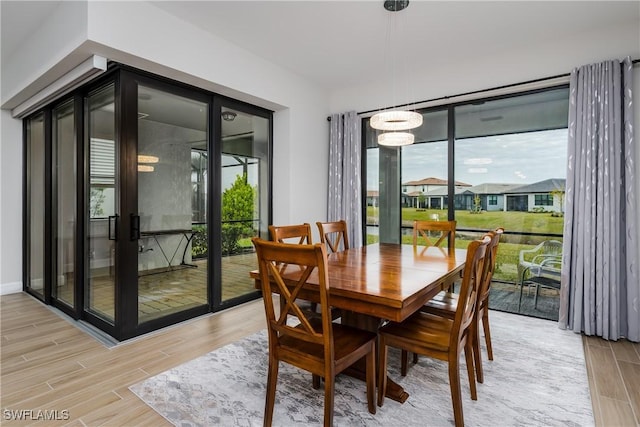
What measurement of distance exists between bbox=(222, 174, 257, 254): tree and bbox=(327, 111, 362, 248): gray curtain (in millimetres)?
1211

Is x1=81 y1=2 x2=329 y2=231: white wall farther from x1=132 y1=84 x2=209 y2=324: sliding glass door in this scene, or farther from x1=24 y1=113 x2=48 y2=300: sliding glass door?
x1=24 y1=113 x2=48 y2=300: sliding glass door

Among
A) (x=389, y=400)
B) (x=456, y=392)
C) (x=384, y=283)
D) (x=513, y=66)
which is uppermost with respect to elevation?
(x=513, y=66)

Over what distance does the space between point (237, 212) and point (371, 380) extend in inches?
101

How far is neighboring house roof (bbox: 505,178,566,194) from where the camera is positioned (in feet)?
10.9

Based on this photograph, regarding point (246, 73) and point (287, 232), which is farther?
point (246, 73)

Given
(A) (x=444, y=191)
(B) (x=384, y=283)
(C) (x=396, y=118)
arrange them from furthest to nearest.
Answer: (A) (x=444, y=191) → (C) (x=396, y=118) → (B) (x=384, y=283)

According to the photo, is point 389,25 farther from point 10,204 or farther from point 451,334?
point 10,204

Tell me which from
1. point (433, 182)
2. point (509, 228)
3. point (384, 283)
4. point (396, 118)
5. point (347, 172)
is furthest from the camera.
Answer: point (347, 172)

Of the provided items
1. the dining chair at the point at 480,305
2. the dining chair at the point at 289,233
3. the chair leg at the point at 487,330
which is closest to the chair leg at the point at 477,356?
the dining chair at the point at 480,305

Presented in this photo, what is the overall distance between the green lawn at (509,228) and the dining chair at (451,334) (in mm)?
2072

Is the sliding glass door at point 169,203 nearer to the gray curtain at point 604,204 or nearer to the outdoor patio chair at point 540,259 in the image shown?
the outdoor patio chair at point 540,259

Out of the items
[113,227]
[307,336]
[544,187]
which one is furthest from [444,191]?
[113,227]

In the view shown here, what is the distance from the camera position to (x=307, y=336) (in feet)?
5.24

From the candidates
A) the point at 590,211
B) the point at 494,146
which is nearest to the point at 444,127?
the point at 494,146
